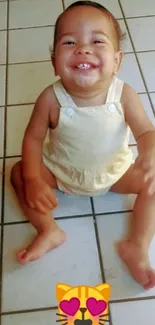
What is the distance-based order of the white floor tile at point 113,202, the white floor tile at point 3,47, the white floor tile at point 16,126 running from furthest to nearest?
the white floor tile at point 3,47 < the white floor tile at point 16,126 < the white floor tile at point 113,202

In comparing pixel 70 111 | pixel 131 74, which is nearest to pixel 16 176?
pixel 70 111

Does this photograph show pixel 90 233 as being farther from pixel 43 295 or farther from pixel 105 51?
pixel 105 51

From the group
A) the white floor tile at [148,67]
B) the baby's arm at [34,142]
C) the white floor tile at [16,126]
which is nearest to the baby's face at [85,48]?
the baby's arm at [34,142]

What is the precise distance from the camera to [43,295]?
0.89 metres

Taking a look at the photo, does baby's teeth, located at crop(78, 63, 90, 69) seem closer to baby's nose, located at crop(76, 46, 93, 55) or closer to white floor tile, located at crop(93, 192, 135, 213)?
baby's nose, located at crop(76, 46, 93, 55)

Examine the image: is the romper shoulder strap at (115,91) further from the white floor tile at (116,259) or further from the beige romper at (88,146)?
the white floor tile at (116,259)

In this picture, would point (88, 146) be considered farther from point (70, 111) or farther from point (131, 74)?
point (131, 74)

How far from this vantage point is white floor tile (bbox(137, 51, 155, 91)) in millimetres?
1304

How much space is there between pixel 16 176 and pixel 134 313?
1.19 ft

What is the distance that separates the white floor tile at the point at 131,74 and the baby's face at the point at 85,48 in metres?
0.42

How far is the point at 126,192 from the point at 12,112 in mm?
385

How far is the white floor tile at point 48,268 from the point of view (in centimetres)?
89

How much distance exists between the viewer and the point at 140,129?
0.96 m

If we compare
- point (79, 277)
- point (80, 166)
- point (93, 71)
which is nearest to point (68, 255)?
point (79, 277)
